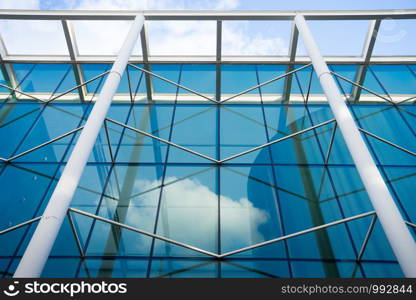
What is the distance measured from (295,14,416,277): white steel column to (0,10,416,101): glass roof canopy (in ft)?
23.8

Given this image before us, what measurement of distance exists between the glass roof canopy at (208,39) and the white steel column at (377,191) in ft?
23.8

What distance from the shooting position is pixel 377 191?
8633 millimetres

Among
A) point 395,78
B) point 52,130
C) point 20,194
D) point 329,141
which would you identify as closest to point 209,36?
point 329,141

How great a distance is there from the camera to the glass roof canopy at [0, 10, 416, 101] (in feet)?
59.8

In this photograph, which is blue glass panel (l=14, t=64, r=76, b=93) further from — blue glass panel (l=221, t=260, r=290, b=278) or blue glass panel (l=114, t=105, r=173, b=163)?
blue glass panel (l=221, t=260, r=290, b=278)

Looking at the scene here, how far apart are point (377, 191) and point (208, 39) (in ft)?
45.0

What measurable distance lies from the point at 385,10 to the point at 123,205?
47.3ft

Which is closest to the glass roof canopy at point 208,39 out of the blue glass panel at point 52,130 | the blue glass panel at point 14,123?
the blue glass panel at point 52,130

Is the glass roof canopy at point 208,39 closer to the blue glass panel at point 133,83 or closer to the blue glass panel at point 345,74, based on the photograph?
the blue glass panel at point 345,74

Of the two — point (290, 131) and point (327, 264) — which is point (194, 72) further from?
point (327, 264)

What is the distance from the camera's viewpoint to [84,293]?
6.73 m

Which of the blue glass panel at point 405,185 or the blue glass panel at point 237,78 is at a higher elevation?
the blue glass panel at point 237,78

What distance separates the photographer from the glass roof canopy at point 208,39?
1823 centimetres

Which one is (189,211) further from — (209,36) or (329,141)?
(209,36)
